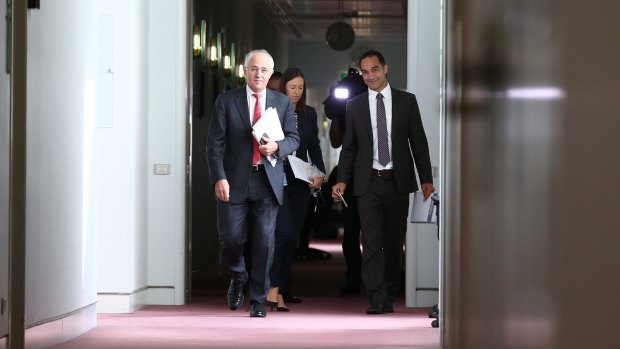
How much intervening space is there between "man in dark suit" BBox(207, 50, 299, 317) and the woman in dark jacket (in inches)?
25.7

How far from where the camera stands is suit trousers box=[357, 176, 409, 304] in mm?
7695

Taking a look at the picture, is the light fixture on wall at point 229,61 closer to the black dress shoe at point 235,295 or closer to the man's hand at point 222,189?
the black dress shoe at point 235,295

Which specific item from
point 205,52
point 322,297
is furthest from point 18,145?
point 205,52

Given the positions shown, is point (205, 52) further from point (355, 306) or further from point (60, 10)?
point (60, 10)

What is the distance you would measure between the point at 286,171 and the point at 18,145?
152 inches

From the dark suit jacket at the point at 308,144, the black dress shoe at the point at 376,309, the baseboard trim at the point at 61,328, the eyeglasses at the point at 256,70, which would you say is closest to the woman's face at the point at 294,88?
the dark suit jacket at the point at 308,144

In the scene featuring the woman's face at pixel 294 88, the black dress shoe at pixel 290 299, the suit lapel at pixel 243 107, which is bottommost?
the black dress shoe at pixel 290 299

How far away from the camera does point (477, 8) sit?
3.40 metres

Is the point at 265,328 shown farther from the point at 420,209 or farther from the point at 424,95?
the point at 424,95

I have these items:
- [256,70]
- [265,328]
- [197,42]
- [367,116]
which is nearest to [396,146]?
[367,116]

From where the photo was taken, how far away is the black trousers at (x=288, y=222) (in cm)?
833

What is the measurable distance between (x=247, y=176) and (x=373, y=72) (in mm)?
1156

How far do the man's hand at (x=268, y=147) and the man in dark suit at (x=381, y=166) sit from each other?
0.62 metres

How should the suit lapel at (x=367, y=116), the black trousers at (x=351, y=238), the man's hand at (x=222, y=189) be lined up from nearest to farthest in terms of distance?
the man's hand at (x=222, y=189)
the suit lapel at (x=367, y=116)
the black trousers at (x=351, y=238)
